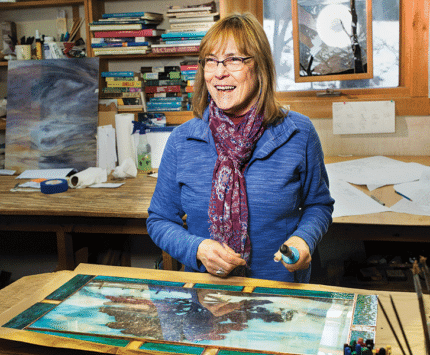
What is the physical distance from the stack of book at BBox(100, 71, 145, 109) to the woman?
1.62m

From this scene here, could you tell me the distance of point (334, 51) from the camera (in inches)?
101

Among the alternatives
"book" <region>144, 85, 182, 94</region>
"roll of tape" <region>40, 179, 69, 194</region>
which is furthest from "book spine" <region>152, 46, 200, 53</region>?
"roll of tape" <region>40, 179, 69, 194</region>

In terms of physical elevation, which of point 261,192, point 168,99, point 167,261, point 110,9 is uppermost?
point 110,9

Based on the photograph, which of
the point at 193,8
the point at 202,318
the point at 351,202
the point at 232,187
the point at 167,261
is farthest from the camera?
the point at 193,8

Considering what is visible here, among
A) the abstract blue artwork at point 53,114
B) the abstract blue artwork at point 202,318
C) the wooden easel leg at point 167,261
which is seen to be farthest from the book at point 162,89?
the abstract blue artwork at point 202,318

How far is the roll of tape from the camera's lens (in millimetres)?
2275

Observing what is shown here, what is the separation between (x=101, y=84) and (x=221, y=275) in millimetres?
2130

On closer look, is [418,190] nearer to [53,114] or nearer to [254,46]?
[254,46]

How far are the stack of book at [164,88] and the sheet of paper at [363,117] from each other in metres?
0.92

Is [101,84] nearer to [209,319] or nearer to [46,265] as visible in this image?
[46,265]

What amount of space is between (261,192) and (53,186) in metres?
1.35

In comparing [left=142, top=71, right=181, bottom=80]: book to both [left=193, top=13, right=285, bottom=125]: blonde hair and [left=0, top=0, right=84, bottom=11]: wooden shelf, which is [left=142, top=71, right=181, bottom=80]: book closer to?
[left=0, top=0, right=84, bottom=11]: wooden shelf

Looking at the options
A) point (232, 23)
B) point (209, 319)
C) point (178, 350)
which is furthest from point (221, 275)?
point (232, 23)

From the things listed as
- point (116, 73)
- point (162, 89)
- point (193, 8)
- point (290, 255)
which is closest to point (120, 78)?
point (116, 73)
